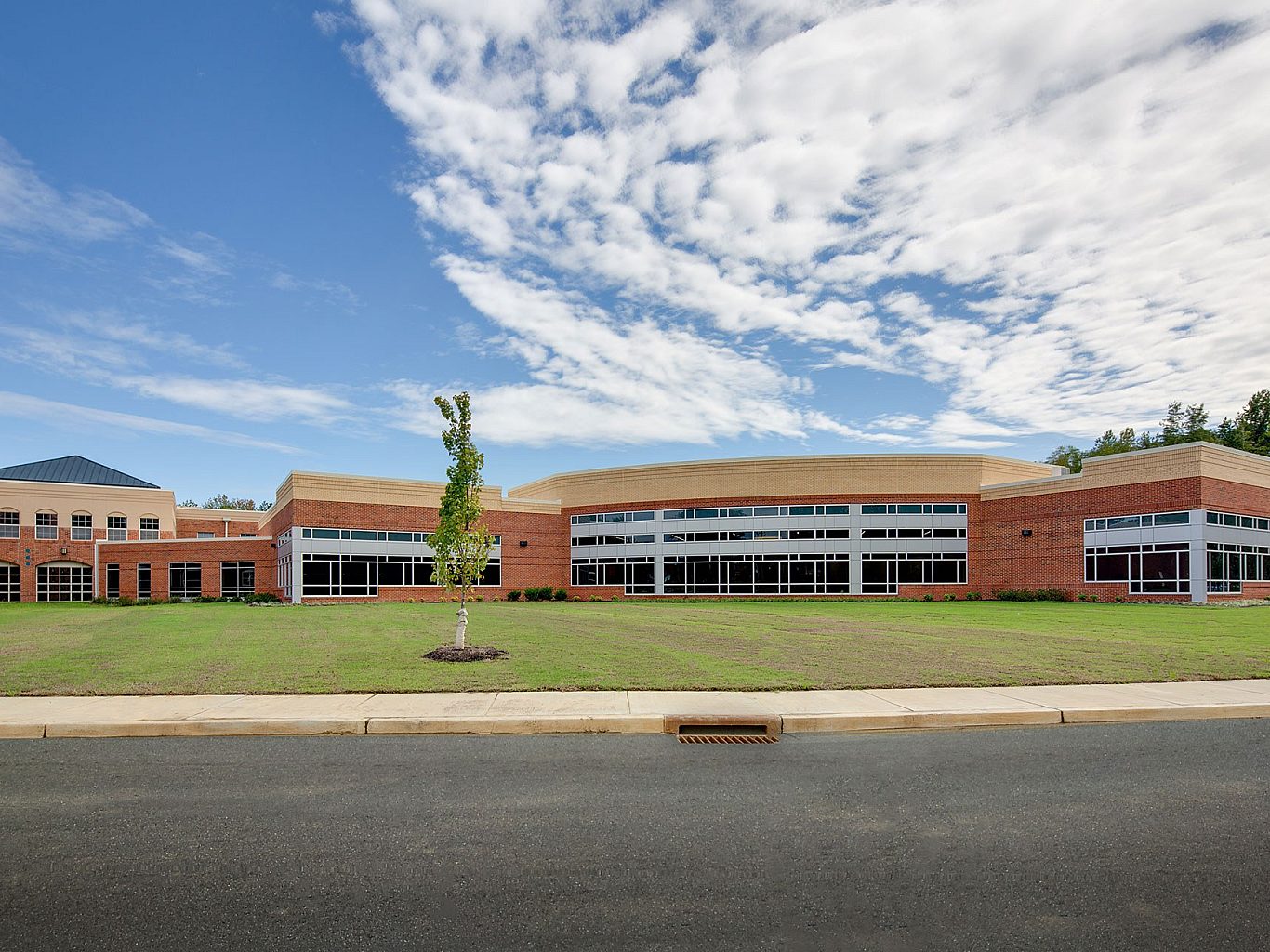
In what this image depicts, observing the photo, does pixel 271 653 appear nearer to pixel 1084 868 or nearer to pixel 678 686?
pixel 678 686

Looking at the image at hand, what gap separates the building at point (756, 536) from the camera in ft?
129

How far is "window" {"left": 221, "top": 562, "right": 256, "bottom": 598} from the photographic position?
51500 millimetres

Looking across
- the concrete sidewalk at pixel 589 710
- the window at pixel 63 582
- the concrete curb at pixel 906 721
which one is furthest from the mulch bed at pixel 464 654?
the window at pixel 63 582

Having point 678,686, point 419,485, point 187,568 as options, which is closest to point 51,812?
point 678,686

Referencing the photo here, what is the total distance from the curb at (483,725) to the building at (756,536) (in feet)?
104

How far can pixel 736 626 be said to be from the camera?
76.6ft

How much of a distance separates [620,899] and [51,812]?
504 centimetres

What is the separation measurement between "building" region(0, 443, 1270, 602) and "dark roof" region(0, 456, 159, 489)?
2547 mm

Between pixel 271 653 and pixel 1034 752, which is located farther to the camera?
pixel 271 653

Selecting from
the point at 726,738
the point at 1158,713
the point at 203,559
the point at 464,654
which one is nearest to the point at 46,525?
the point at 203,559

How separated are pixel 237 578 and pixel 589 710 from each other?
162ft

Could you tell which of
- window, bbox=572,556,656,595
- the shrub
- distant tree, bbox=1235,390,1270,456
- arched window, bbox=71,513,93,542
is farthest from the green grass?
distant tree, bbox=1235,390,1270,456

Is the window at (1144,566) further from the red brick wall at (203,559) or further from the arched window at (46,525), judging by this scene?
the arched window at (46,525)

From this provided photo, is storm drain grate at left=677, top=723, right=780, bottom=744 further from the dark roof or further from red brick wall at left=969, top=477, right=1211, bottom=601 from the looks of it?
the dark roof
